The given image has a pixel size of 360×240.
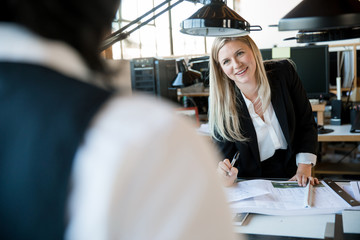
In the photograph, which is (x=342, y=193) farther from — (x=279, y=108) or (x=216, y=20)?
(x=216, y=20)

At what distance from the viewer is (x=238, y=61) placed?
1947 millimetres

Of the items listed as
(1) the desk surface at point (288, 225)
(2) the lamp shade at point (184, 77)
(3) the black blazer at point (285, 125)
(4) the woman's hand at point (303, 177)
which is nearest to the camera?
(1) the desk surface at point (288, 225)

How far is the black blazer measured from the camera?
72.8 inches

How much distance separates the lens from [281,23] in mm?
1237

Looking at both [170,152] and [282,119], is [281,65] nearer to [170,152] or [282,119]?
[282,119]

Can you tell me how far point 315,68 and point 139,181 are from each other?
10.6 ft

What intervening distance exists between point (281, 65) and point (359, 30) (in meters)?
0.41

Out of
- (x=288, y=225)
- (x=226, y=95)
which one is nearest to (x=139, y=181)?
(x=288, y=225)

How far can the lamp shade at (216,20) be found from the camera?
1.37 m

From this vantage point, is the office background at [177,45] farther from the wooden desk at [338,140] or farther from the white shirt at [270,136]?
the white shirt at [270,136]

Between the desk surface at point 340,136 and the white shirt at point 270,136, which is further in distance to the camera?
the desk surface at point 340,136

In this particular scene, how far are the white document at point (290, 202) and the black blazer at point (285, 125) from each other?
0.34 meters

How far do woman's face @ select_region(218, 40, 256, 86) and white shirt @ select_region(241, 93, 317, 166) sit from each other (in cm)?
19

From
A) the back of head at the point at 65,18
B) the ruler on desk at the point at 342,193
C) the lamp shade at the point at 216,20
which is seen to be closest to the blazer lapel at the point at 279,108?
the ruler on desk at the point at 342,193
